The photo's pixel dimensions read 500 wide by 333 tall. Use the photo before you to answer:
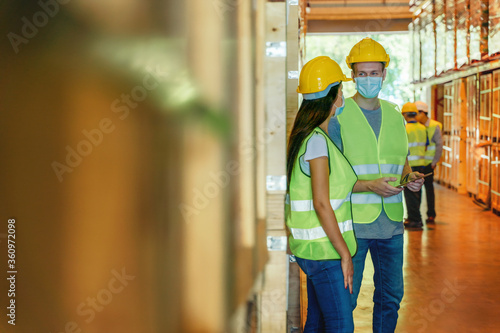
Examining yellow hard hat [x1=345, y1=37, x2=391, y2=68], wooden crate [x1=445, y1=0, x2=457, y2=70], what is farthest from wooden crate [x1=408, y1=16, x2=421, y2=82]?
yellow hard hat [x1=345, y1=37, x2=391, y2=68]

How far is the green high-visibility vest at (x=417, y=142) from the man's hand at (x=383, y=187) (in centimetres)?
651

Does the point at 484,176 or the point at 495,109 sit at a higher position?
the point at 495,109

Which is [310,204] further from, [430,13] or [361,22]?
[361,22]

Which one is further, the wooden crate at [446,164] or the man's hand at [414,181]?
the wooden crate at [446,164]

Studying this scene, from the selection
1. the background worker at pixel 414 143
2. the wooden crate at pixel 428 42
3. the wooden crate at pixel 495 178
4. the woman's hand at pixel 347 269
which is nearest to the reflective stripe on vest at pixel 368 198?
the woman's hand at pixel 347 269

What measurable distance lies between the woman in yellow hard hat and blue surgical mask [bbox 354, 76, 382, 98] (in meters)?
0.79

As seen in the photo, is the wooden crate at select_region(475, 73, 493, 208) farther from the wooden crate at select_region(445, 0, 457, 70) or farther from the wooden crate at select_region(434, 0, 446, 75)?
the wooden crate at select_region(434, 0, 446, 75)

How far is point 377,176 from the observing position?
4020mm

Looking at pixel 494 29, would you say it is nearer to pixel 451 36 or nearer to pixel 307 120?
pixel 451 36

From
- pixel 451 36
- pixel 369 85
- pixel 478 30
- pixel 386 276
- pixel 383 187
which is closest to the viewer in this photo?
pixel 383 187

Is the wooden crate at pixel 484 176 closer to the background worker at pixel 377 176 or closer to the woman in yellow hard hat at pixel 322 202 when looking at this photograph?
the background worker at pixel 377 176

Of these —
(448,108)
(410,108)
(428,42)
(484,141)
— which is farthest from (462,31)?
(428,42)

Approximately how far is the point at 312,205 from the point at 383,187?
0.78m

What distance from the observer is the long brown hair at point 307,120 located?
318cm
